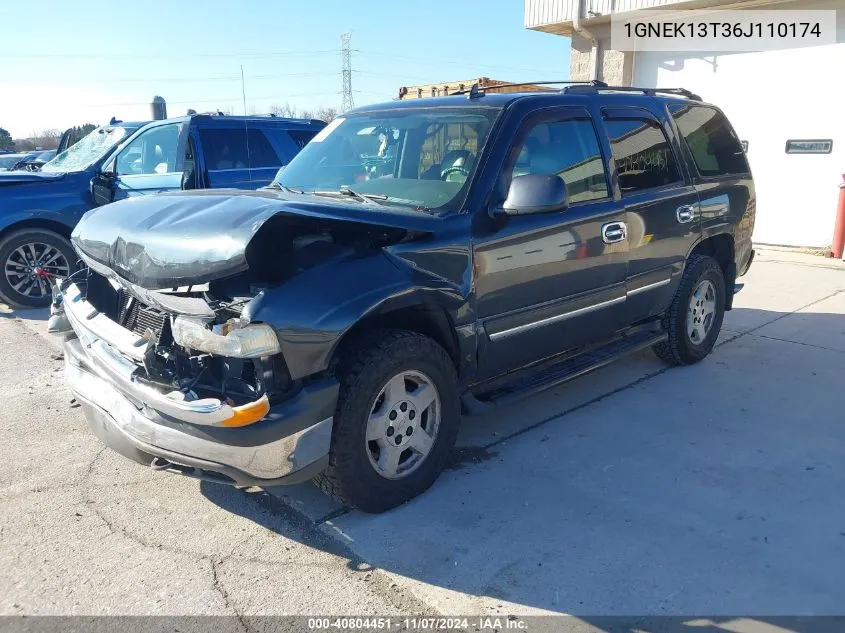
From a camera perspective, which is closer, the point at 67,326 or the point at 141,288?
the point at 141,288

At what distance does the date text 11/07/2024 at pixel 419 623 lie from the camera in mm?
2572

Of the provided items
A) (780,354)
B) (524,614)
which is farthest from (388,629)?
(780,354)

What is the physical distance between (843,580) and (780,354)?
3.34m

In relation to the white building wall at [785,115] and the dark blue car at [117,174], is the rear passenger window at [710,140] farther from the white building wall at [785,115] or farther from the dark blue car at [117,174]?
the white building wall at [785,115]

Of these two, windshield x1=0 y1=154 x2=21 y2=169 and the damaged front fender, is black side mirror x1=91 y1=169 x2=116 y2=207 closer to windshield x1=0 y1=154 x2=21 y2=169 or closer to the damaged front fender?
the damaged front fender

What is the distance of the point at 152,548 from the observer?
10.0 ft

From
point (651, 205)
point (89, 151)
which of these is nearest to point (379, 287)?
point (651, 205)

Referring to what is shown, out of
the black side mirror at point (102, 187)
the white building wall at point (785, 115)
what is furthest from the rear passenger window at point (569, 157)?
the white building wall at point (785, 115)

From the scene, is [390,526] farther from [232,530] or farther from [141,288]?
[141,288]

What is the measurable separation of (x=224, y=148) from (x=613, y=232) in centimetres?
534

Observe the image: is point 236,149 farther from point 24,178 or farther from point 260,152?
point 24,178

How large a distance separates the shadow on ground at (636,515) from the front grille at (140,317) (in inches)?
36.5

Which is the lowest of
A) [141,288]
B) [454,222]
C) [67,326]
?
[67,326]

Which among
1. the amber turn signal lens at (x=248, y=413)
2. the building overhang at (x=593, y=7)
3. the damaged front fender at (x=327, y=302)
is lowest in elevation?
the amber turn signal lens at (x=248, y=413)
